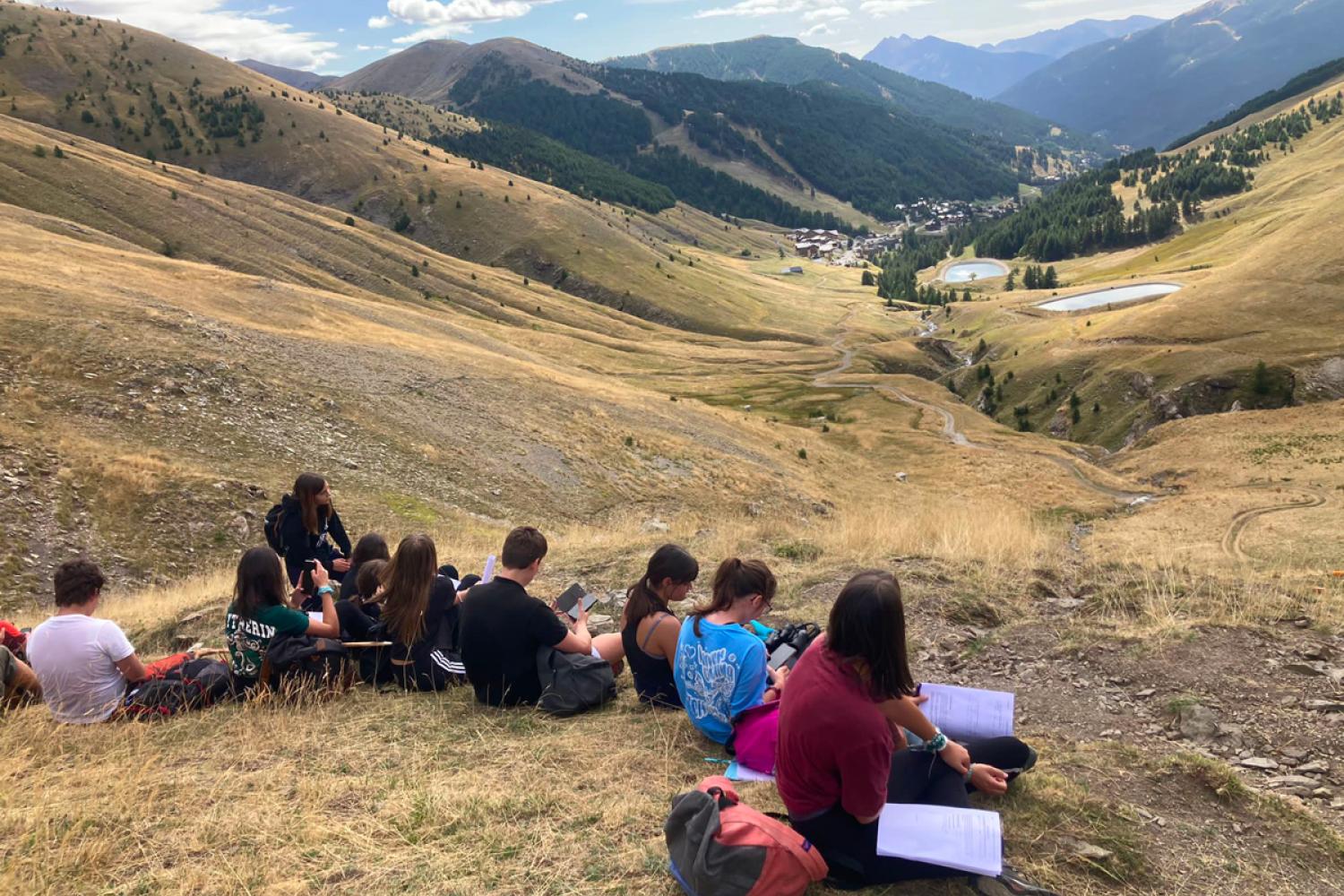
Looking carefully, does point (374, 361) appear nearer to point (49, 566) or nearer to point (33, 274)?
point (33, 274)

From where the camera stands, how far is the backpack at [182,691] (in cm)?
862

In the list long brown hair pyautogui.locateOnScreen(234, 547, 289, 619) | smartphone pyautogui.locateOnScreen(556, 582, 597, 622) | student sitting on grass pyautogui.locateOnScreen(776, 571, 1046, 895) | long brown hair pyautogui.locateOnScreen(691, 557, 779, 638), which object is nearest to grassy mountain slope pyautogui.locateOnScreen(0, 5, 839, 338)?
smartphone pyautogui.locateOnScreen(556, 582, 597, 622)

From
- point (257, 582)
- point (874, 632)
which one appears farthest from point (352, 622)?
point (874, 632)

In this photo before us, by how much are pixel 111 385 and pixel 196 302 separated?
42.5 feet

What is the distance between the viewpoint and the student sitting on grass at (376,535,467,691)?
902 cm

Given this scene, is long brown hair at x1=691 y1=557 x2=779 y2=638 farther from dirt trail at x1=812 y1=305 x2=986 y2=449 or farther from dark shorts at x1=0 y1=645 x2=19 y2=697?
dirt trail at x1=812 y1=305 x2=986 y2=449

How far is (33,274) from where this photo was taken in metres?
33.0

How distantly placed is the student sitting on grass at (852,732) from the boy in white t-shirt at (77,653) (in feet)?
25.2

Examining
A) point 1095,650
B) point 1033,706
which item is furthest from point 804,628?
point 1095,650

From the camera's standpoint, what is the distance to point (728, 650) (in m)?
7.10

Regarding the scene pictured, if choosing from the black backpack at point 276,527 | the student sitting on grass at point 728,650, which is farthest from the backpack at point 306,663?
the student sitting on grass at point 728,650

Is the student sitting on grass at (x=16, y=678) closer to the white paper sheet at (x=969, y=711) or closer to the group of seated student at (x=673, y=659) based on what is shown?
the group of seated student at (x=673, y=659)

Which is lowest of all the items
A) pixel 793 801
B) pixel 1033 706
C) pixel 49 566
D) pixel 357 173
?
pixel 49 566

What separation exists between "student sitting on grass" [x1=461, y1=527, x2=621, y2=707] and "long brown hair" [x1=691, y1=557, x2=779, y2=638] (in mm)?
2099
